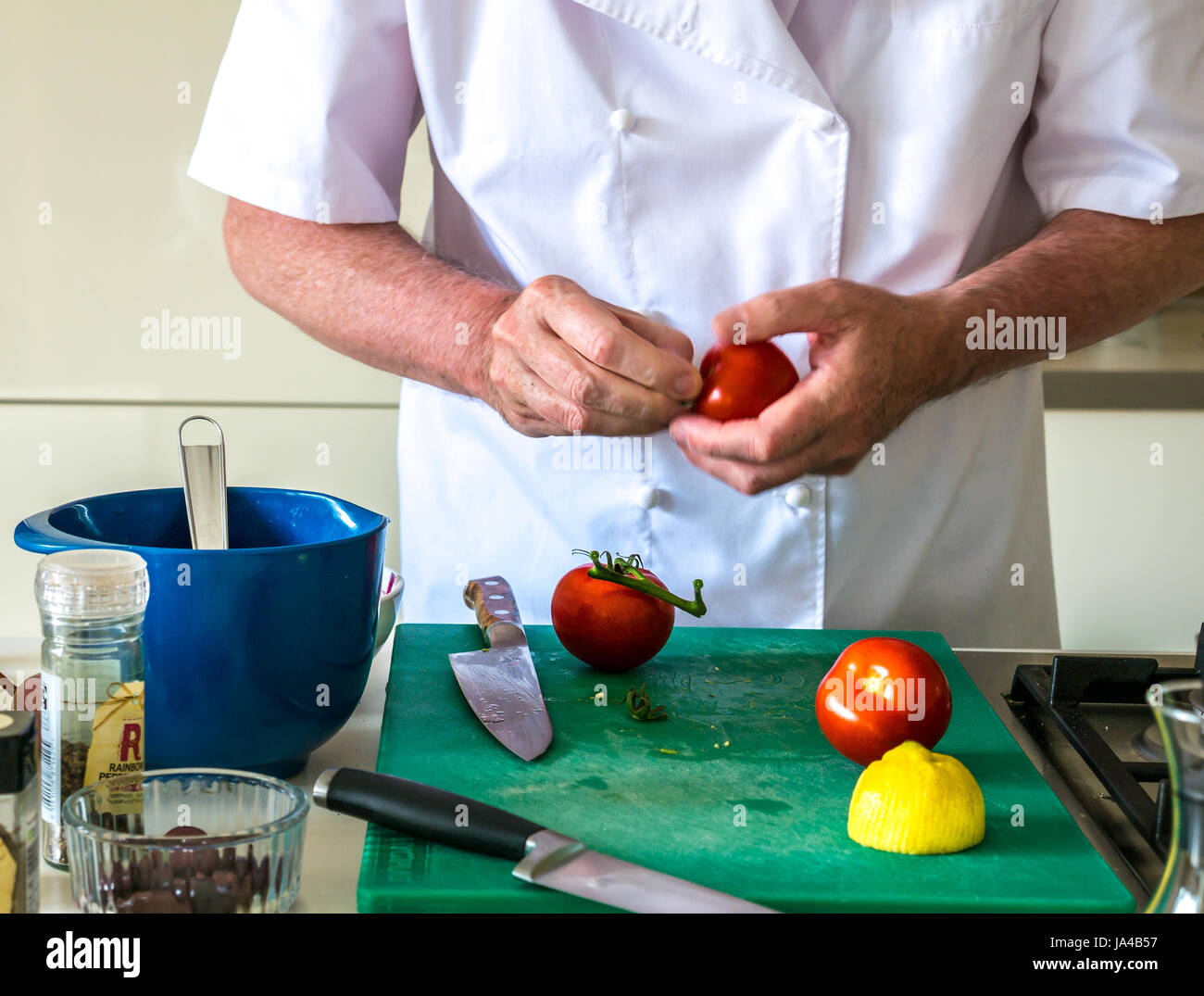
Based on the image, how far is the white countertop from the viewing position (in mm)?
551

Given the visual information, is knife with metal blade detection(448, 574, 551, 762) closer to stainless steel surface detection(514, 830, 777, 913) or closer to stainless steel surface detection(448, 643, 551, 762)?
stainless steel surface detection(448, 643, 551, 762)

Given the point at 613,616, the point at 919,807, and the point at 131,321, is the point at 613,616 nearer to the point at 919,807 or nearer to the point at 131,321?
the point at 919,807

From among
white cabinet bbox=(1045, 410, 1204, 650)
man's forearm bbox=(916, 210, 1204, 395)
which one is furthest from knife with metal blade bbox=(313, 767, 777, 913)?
white cabinet bbox=(1045, 410, 1204, 650)

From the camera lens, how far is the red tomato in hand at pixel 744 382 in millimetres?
857

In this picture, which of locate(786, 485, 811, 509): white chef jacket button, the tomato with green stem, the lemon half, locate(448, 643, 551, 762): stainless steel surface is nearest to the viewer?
the lemon half

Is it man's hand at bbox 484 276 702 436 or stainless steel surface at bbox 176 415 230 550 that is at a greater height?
man's hand at bbox 484 276 702 436

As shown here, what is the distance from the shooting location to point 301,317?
3.34 ft

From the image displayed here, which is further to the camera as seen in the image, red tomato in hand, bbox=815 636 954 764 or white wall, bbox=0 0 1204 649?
white wall, bbox=0 0 1204 649

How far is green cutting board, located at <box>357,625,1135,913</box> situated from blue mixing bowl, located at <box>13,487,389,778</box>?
64 mm

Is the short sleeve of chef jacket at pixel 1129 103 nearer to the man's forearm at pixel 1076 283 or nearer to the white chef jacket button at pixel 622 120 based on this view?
the man's forearm at pixel 1076 283

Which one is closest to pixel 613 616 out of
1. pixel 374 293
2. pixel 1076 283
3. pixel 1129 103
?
pixel 374 293

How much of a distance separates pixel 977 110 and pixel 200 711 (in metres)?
0.73
